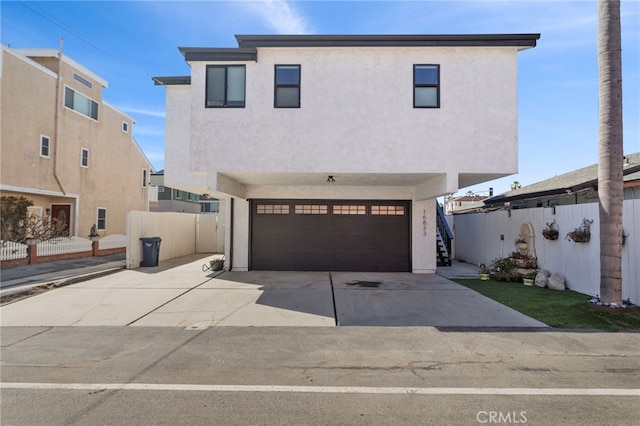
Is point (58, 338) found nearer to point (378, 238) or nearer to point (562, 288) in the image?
point (378, 238)

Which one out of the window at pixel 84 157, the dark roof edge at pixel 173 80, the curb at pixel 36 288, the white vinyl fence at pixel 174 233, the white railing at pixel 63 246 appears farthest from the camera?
the window at pixel 84 157

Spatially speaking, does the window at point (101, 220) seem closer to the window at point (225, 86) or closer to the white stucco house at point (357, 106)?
the white stucco house at point (357, 106)

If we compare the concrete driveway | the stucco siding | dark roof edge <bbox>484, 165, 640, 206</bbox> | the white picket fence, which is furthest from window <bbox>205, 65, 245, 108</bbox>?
dark roof edge <bbox>484, 165, 640, 206</bbox>

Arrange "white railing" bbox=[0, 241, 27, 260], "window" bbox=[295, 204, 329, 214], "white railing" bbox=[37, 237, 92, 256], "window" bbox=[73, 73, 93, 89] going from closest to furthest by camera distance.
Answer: "white railing" bbox=[0, 241, 27, 260] < "window" bbox=[295, 204, 329, 214] < "white railing" bbox=[37, 237, 92, 256] < "window" bbox=[73, 73, 93, 89]

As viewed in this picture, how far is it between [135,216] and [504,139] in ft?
42.5

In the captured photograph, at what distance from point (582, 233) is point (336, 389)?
795 centimetres

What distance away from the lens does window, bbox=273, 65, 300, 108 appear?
350 inches

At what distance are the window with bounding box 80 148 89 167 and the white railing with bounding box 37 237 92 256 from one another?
4.90 metres

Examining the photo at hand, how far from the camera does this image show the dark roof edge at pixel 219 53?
29.0 feet

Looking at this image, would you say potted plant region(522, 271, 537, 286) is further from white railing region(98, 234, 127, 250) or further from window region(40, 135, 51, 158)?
window region(40, 135, 51, 158)

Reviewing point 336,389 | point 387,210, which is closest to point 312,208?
point 387,210

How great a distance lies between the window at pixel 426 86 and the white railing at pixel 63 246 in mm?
15294

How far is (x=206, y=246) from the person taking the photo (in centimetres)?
1898

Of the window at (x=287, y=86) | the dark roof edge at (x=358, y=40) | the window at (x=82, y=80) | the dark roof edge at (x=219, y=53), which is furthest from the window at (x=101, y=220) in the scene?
the window at (x=287, y=86)
